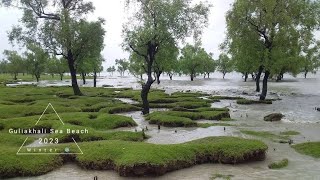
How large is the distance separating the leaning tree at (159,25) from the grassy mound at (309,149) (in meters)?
19.8

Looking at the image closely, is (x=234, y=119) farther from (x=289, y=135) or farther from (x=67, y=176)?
(x=67, y=176)

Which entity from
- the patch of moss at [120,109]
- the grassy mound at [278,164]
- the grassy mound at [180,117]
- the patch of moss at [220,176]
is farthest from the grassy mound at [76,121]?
the grassy mound at [278,164]

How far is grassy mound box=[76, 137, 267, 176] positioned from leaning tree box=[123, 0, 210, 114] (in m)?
19.7

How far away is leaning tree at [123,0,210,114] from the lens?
132 ft

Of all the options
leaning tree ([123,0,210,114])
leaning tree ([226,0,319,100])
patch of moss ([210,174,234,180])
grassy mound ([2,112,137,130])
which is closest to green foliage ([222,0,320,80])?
leaning tree ([226,0,319,100])

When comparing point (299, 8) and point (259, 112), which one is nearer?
point (259, 112)

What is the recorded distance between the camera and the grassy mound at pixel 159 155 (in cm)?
1755

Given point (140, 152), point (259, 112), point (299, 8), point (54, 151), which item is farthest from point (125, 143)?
point (299, 8)

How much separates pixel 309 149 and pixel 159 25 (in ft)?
75.6

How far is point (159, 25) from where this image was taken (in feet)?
132

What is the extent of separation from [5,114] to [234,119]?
75.8 feet

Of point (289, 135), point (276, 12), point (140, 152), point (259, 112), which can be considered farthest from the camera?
point (276, 12)

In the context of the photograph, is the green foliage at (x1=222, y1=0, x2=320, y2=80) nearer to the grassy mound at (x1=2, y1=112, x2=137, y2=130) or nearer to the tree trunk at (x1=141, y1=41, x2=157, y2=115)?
the tree trunk at (x1=141, y1=41, x2=157, y2=115)

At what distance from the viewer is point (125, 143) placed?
21047 mm
